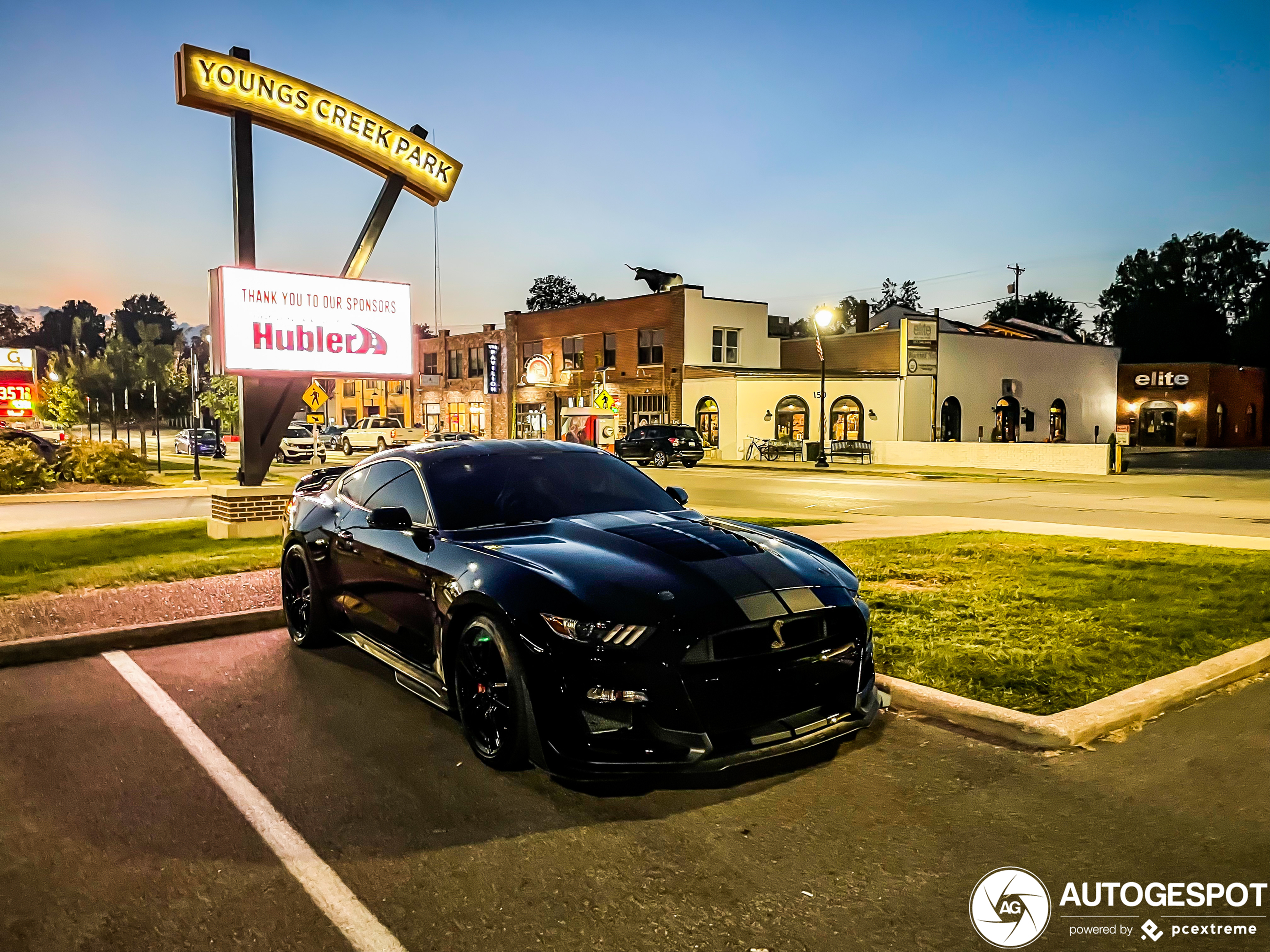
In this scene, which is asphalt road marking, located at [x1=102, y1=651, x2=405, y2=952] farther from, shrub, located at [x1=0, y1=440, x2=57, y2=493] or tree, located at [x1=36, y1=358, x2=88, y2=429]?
tree, located at [x1=36, y1=358, x2=88, y2=429]

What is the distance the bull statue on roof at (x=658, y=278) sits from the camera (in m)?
54.7

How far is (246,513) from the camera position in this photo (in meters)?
13.1

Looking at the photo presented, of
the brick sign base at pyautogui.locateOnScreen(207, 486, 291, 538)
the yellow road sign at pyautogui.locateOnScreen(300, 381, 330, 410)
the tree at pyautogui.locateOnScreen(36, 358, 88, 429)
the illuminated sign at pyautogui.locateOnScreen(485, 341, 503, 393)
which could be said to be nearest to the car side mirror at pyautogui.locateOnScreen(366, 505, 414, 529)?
the brick sign base at pyautogui.locateOnScreen(207, 486, 291, 538)

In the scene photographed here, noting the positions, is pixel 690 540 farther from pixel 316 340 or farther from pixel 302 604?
pixel 316 340

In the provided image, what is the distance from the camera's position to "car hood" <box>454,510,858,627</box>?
414 cm

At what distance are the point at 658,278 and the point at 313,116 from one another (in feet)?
139

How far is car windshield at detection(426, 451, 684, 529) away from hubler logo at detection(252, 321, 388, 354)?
8.85 meters

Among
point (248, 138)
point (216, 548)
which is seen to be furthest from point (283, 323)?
point (216, 548)

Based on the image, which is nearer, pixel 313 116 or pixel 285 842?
pixel 285 842

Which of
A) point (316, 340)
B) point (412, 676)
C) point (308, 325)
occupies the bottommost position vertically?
point (412, 676)

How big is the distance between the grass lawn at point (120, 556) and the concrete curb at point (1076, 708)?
7.64 m

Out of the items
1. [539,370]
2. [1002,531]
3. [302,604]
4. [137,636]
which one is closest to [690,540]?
[302,604]

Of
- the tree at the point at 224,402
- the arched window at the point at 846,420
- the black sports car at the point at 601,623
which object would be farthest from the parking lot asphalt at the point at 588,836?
the tree at the point at 224,402

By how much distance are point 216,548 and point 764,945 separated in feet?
34.9
